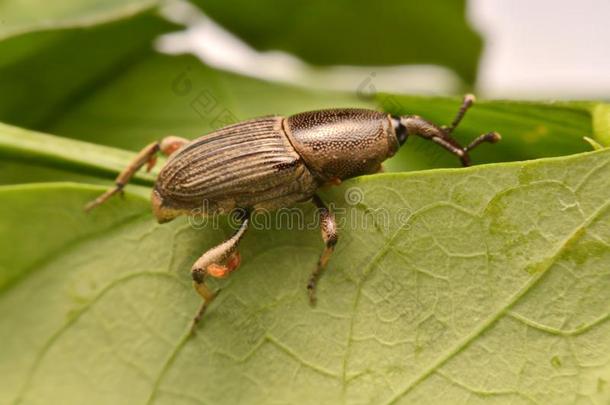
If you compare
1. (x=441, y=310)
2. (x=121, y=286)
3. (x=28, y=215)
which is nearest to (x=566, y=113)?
(x=441, y=310)

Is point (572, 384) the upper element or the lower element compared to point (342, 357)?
upper

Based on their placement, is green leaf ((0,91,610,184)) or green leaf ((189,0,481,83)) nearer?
green leaf ((0,91,610,184))

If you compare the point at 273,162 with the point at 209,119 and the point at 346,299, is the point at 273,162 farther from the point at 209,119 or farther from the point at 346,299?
the point at 209,119

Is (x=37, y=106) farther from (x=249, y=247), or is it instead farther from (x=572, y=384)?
(x=572, y=384)

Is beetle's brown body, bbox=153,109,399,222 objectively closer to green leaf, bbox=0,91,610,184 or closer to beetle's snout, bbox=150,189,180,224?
beetle's snout, bbox=150,189,180,224

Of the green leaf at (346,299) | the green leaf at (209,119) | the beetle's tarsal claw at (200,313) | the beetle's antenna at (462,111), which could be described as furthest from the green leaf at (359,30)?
the beetle's tarsal claw at (200,313)

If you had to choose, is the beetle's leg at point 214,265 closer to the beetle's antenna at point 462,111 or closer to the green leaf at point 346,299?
the green leaf at point 346,299

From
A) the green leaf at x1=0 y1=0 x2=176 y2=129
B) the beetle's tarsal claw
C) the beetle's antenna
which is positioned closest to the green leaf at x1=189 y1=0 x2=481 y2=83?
Result: the green leaf at x1=0 y1=0 x2=176 y2=129

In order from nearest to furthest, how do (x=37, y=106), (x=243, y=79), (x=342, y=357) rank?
(x=342, y=357) < (x=37, y=106) < (x=243, y=79)
